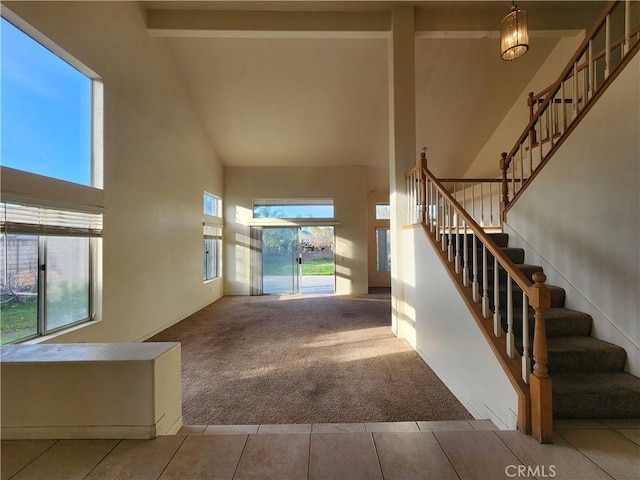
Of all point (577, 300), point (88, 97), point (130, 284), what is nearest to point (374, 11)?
point (88, 97)

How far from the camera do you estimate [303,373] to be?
297 centimetres

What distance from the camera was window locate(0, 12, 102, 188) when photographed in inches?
98.1

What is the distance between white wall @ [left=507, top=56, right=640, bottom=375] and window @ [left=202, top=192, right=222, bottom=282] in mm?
5994

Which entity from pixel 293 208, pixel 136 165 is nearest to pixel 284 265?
pixel 293 208

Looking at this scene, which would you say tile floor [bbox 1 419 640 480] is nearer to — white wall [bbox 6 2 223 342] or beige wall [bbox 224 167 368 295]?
white wall [bbox 6 2 223 342]

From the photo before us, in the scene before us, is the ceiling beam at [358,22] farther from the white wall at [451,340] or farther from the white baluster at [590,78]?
the white wall at [451,340]

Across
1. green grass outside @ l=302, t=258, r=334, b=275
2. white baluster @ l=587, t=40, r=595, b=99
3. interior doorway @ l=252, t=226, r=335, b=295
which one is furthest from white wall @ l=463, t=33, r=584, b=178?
green grass outside @ l=302, t=258, r=334, b=275

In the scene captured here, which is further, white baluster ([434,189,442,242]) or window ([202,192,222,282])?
window ([202,192,222,282])

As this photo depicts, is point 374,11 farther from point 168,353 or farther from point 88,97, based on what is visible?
point 168,353

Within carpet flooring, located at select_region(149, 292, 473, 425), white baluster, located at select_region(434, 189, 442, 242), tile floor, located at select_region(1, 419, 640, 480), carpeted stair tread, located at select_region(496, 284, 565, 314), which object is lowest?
carpet flooring, located at select_region(149, 292, 473, 425)

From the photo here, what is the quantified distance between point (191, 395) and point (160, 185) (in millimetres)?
3278

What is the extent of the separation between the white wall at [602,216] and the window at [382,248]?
6.02 m

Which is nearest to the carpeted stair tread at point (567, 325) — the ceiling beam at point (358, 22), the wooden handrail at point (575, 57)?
the wooden handrail at point (575, 57)

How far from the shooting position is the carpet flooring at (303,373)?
229cm
